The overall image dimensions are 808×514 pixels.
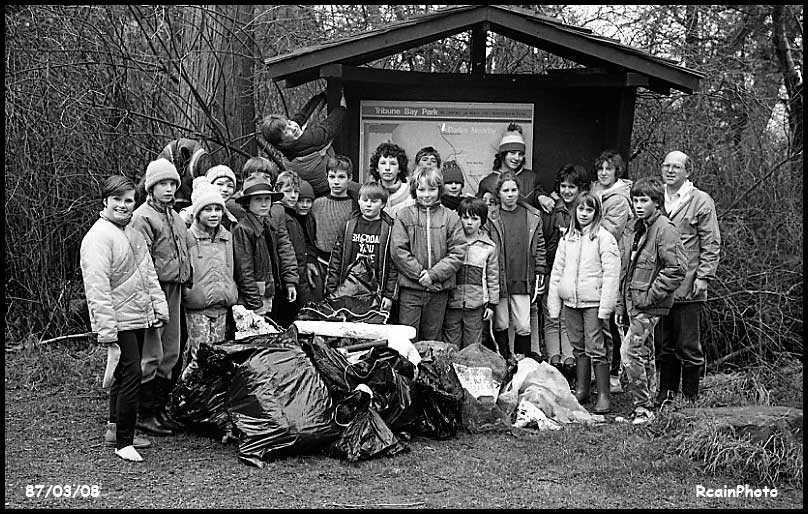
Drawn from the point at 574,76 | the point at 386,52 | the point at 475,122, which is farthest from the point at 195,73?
the point at 574,76

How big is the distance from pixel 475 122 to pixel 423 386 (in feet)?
11.5

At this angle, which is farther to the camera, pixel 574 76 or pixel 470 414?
pixel 574 76

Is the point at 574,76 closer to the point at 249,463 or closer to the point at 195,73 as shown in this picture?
the point at 195,73

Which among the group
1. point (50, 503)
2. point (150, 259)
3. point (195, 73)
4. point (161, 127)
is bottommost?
point (50, 503)

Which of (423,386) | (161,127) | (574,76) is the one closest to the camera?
(423,386)

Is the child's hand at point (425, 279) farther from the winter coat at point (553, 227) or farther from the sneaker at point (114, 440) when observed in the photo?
the sneaker at point (114, 440)

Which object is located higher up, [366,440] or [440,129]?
[440,129]

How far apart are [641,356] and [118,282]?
379 cm

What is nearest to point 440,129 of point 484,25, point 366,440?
point 484,25

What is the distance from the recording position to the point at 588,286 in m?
7.01

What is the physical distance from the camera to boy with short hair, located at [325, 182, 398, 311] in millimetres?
7301

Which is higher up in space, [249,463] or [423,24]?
[423,24]

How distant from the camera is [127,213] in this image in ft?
18.3
